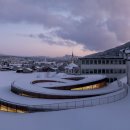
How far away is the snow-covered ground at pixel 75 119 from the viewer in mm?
25109

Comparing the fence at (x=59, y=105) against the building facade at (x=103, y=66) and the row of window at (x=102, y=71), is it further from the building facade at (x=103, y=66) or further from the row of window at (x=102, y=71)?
the building facade at (x=103, y=66)

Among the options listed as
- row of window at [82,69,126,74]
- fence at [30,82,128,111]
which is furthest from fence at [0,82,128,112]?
row of window at [82,69,126,74]

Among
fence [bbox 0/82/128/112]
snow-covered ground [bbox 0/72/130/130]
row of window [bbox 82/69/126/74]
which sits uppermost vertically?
row of window [bbox 82/69/126/74]

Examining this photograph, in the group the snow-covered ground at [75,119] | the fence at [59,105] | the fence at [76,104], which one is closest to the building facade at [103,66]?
the fence at [59,105]

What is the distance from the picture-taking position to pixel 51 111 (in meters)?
30.3

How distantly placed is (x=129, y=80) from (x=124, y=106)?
1559cm

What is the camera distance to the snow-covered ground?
25.1m

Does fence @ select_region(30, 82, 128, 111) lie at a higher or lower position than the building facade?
lower

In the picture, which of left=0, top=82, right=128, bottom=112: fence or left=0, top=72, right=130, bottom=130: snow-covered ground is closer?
left=0, top=72, right=130, bottom=130: snow-covered ground

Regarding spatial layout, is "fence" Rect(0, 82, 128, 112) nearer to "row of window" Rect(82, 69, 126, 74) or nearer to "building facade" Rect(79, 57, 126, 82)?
"row of window" Rect(82, 69, 126, 74)

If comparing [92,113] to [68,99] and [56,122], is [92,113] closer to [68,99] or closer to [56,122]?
[56,122]

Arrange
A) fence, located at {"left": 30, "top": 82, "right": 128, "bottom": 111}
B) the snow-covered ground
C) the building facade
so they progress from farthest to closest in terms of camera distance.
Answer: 1. the building facade
2. fence, located at {"left": 30, "top": 82, "right": 128, "bottom": 111}
3. the snow-covered ground

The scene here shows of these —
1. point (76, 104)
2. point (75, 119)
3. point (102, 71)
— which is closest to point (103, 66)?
point (102, 71)

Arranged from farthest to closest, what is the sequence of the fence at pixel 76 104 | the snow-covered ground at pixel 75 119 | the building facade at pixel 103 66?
the building facade at pixel 103 66 → the fence at pixel 76 104 → the snow-covered ground at pixel 75 119
